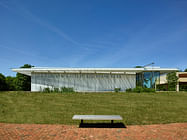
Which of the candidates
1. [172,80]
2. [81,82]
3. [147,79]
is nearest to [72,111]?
[81,82]

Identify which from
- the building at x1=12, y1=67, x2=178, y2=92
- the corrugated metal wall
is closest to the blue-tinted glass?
the building at x1=12, y1=67, x2=178, y2=92

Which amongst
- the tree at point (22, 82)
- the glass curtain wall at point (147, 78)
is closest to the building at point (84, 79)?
the glass curtain wall at point (147, 78)

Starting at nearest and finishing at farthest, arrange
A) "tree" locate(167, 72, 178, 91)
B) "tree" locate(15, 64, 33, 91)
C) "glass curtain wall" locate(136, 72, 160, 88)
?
"glass curtain wall" locate(136, 72, 160, 88) < "tree" locate(167, 72, 178, 91) < "tree" locate(15, 64, 33, 91)

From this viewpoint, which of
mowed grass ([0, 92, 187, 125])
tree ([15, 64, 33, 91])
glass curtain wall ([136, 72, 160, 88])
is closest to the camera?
mowed grass ([0, 92, 187, 125])

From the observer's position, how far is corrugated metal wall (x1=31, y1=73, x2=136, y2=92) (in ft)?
60.2

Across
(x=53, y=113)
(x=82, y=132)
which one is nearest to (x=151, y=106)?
(x=82, y=132)

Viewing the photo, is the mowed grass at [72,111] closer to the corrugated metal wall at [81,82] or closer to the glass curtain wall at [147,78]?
the corrugated metal wall at [81,82]

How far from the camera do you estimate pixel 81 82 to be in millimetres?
18453

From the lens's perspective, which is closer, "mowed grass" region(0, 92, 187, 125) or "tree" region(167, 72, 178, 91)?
"mowed grass" region(0, 92, 187, 125)

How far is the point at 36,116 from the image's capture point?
25.3 ft

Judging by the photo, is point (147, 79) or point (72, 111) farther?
point (147, 79)

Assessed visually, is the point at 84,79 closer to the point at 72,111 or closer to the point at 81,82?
the point at 81,82

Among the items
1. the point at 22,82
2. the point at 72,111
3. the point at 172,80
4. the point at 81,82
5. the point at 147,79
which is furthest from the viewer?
the point at 22,82

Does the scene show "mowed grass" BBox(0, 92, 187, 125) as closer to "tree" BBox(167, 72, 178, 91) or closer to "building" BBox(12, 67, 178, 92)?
"building" BBox(12, 67, 178, 92)
